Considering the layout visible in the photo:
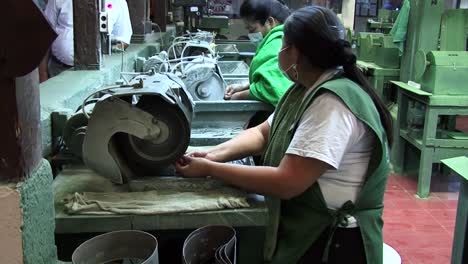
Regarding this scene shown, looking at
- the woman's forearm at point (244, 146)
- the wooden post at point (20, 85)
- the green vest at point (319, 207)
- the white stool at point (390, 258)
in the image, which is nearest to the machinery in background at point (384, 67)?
the white stool at point (390, 258)

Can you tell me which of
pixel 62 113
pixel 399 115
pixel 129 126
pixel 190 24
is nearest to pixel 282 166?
pixel 129 126

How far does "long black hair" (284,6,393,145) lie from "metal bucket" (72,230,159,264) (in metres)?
0.76

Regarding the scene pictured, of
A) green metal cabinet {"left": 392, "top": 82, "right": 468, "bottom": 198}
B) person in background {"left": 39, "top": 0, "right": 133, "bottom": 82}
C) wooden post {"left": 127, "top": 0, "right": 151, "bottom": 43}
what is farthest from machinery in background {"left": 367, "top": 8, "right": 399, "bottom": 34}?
person in background {"left": 39, "top": 0, "right": 133, "bottom": 82}

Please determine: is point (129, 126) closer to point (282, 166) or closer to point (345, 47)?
point (282, 166)

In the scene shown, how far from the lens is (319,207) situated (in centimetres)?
156

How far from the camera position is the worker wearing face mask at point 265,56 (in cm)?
278

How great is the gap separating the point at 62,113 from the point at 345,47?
1.10 m

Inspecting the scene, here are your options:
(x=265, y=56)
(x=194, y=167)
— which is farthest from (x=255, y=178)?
(x=265, y=56)

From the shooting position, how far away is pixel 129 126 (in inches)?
59.7

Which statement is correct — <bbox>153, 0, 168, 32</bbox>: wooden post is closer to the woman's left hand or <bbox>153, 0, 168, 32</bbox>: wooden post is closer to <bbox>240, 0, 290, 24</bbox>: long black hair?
<bbox>240, 0, 290, 24</bbox>: long black hair

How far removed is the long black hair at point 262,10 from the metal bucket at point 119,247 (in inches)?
80.3

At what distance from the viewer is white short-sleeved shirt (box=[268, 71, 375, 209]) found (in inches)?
56.3

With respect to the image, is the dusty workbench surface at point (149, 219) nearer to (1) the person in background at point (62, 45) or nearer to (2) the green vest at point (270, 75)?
(2) the green vest at point (270, 75)

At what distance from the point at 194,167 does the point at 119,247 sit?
0.38 metres
